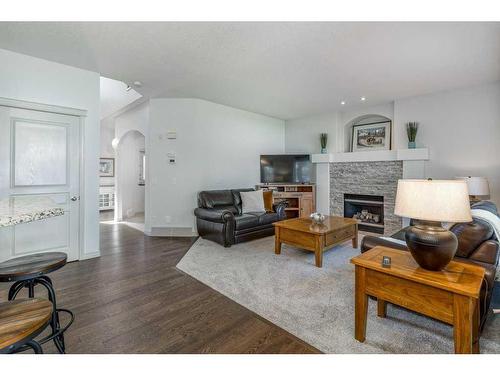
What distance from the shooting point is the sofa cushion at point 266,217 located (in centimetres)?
448

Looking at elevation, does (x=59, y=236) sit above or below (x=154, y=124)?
below

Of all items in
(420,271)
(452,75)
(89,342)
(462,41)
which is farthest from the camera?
(452,75)

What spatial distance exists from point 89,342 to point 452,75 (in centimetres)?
533

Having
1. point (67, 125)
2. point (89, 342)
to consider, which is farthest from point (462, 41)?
point (67, 125)

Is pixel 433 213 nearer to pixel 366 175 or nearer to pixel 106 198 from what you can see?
pixel 366 175

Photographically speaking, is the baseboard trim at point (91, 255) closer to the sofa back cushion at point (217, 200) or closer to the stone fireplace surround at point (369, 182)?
the sofa back cushion at point (217, 200)

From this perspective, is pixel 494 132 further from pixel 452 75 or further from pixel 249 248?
pixel 249 248

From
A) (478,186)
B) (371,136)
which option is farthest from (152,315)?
(371,136)

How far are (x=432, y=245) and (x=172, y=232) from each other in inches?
171

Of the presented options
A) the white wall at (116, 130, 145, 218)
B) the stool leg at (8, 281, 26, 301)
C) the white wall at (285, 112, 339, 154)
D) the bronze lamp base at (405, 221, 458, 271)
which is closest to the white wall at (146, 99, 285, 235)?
the white wall at (116, 130, 145, 218)

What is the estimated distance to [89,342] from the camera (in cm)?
174

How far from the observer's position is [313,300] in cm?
234
